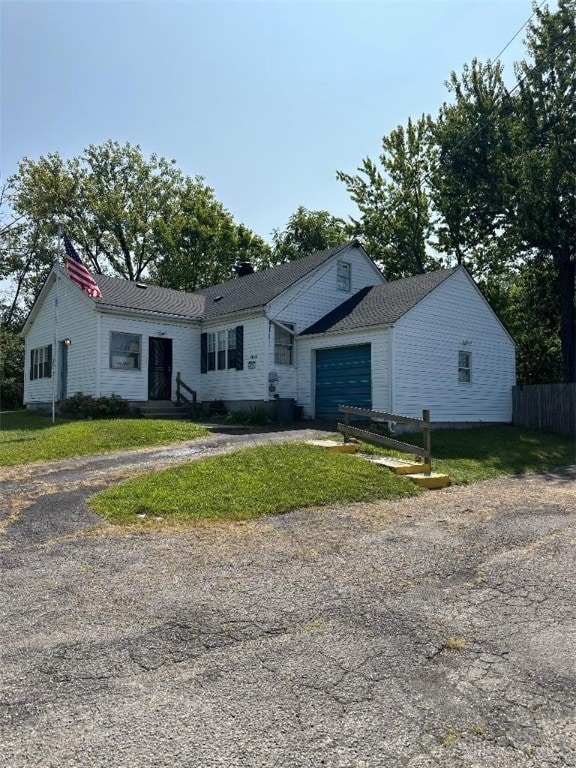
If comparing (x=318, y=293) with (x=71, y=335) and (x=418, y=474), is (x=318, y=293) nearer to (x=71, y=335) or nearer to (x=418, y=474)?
(x=71, y=335)

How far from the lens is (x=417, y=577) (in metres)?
5.14

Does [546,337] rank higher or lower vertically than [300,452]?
higher

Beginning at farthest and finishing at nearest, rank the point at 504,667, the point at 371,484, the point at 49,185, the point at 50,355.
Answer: the point at 49,185 < the point at 50,355 < the point at 371,484 < the point at 504,667

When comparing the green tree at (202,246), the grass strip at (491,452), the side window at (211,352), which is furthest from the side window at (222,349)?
the green tree at (202,246)

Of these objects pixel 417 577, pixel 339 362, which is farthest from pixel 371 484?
pixel 339 362

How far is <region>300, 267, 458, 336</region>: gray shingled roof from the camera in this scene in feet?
56.7

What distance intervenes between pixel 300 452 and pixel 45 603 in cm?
693

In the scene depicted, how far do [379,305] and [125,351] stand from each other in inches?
344

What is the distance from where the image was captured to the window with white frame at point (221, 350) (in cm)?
1997

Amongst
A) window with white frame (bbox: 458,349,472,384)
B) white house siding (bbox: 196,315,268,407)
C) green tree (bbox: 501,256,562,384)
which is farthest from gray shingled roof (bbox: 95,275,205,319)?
green tree (bbox: 501,256,562,384)

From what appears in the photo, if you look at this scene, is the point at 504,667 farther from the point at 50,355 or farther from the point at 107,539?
the point at 50,355

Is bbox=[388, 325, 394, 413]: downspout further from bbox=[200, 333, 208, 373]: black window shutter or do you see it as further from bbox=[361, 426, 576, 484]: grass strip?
bbox=[200, 333, 208, 373]: black window shutter

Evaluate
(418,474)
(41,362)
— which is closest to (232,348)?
(41,362)

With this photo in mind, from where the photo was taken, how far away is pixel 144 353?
1972 centimetres
